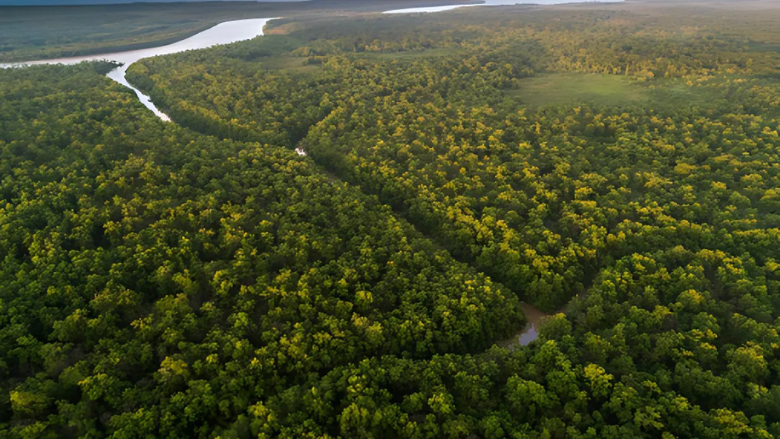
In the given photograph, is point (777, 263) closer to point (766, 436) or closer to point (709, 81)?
point (766, 436)

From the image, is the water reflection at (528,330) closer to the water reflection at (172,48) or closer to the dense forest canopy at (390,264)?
the dense forest canopy at (390,264)

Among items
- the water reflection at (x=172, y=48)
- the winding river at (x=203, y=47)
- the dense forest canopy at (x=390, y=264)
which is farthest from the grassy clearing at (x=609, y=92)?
the water reflection at (x=172, y=48)

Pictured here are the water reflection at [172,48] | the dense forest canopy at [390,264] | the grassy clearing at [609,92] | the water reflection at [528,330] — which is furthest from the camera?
the water reflection at [172,48]

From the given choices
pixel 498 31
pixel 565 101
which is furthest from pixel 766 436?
pixel 498 31

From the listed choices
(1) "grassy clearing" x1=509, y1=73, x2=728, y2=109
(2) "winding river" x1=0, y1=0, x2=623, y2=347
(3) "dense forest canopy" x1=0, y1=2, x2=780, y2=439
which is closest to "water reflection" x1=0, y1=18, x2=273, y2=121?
(2) "winding river" x1=0, y1=0, x2=623, y2=347

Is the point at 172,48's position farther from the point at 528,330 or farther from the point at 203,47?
the point at 528,330

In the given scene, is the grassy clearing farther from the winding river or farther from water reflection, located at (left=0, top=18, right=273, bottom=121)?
water reflection, located at (left=0, top=18, right=273, bottom=121)

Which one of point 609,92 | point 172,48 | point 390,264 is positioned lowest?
point 390,264

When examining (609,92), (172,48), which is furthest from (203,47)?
(609,92)
